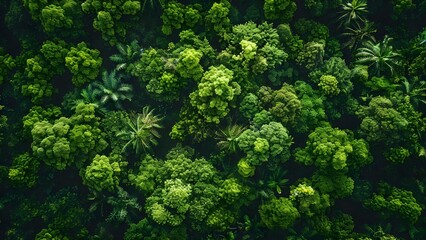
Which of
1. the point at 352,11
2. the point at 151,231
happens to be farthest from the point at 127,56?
the point at 352,11

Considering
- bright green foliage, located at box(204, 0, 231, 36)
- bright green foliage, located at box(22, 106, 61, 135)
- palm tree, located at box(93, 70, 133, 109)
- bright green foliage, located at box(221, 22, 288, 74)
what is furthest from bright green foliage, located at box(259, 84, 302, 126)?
bright green foliage, located at box(22, 106, 61, 135)

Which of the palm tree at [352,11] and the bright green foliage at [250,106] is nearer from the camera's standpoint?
the bright green foliage at [250,106]

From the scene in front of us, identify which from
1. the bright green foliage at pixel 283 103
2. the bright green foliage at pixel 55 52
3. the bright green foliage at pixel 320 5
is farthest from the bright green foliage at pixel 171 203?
the bright green foliage at pixel 320 5

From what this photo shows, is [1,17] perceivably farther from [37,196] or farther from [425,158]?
[425,158]

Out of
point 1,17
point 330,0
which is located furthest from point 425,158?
point 1,17

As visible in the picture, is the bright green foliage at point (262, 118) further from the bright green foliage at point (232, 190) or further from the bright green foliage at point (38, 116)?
the bright green foliage at point (38, 116)

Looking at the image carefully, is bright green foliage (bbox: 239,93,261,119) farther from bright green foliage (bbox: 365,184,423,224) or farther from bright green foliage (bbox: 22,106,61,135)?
bright green foliage (bbox: 22,106,61,135)

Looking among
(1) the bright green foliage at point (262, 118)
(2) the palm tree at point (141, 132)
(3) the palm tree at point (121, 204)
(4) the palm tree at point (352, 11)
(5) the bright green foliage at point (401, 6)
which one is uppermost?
(5) the bright green foliage at point (401, 6)
